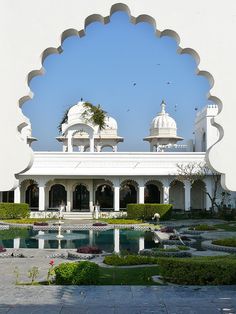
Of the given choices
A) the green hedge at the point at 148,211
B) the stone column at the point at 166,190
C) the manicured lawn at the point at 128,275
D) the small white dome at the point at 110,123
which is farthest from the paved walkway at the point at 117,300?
the small white dome at the point at 110,123

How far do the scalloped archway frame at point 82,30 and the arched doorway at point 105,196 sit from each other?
2996 cm

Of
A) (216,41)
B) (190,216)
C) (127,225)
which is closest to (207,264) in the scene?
(216,41)

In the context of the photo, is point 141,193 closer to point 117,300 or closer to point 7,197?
point 7,197

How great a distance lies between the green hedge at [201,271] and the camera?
7480 mm

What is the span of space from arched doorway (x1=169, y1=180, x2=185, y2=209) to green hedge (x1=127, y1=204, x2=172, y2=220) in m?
5.75

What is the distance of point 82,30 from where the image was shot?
17.6 ft

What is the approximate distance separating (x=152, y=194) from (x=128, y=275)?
25.8m

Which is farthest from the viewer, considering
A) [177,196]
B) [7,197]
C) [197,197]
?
[7,197]

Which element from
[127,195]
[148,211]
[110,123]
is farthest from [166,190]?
[110,123]

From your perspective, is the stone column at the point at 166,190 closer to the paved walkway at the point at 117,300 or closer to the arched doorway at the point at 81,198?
the arched doorway at the point at 81,198

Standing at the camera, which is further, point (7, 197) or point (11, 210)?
point (7, 197)

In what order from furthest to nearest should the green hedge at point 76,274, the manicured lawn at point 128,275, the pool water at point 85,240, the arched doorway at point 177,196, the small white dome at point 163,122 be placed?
the small white dome at point 163,122, the arched doorway at point 177,196, the pool water at point 85,240, the manicured lawn at point 128,275, the green hedge at point 76,274

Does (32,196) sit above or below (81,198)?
above

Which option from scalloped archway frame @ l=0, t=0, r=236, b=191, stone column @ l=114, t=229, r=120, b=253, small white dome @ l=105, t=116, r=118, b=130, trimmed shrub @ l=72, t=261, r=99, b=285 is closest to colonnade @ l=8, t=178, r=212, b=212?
small white dome @ l=105, t=116, r=118, b=130
